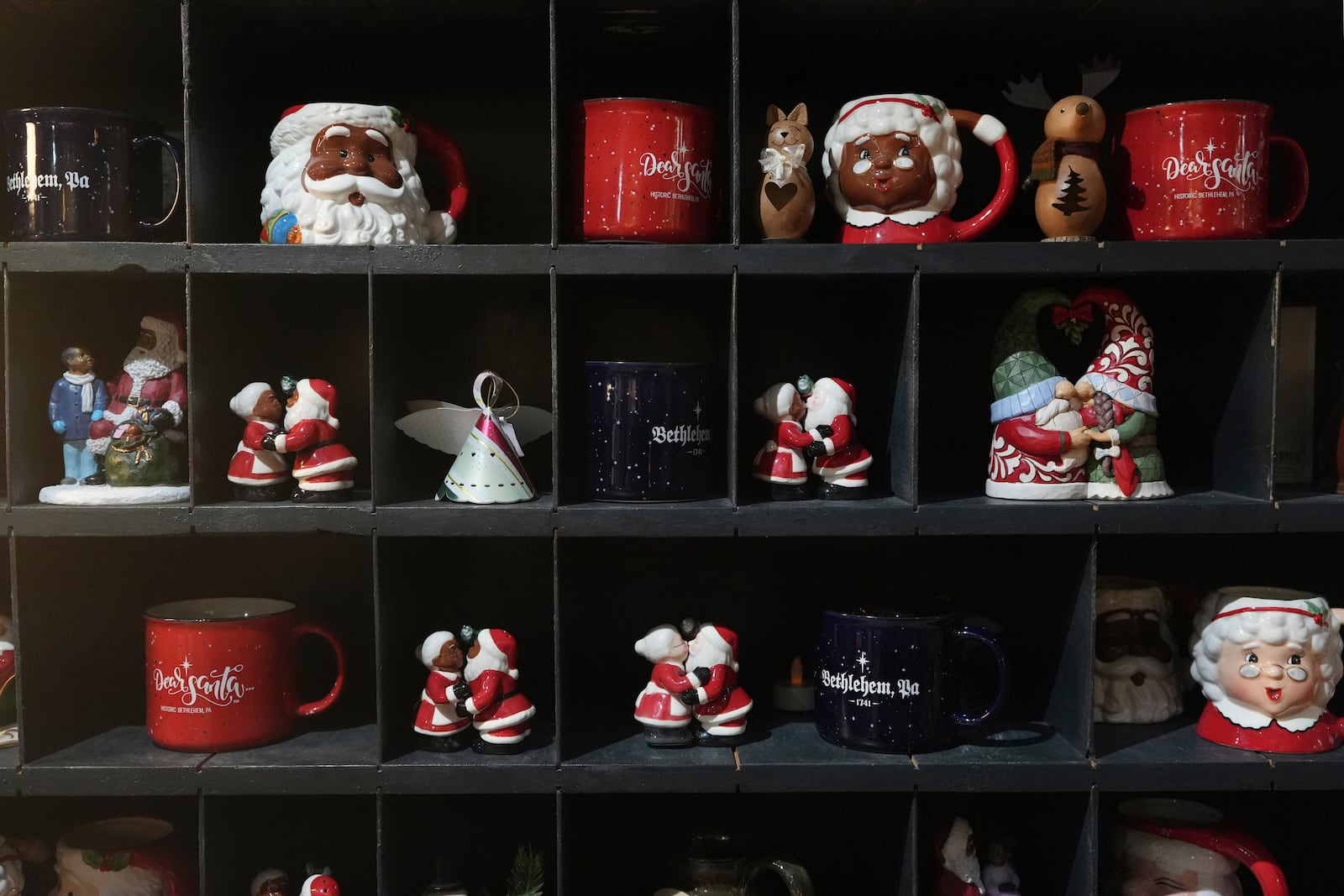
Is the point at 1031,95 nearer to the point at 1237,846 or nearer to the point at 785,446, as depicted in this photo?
the point at 785,446

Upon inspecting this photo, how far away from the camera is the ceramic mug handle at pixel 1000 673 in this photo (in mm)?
1363

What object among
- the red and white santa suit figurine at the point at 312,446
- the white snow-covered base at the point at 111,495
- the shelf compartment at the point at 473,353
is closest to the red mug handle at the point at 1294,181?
the shelf compartment at the point at 473,353

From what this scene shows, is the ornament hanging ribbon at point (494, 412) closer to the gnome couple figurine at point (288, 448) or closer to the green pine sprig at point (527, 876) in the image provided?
the gnome couple figurine at point (288, 448)

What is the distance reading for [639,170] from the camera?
1.35 m

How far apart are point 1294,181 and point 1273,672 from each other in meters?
0.67

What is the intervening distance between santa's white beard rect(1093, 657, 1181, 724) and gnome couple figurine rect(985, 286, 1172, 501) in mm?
263

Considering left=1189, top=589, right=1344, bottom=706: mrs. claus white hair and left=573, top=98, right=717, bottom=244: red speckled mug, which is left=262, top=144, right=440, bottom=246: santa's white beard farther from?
left=1189, top=589, right=1344, bottom=706: mrs. claus white hair

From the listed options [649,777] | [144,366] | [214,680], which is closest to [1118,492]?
[649,777]

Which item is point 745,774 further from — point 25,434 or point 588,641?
point 25,434

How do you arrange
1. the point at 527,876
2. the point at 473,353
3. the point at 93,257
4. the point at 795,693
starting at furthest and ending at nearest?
the point at 473,353, the point at 795,693, the point at 527,876, the point at 93,257

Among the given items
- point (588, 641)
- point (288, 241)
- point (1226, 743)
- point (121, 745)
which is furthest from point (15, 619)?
point (1226, 743)

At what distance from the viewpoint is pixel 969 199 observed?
1.64m

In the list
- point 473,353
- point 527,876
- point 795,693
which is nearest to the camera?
point 527,876

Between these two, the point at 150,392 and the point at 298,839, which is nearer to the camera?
the point at 150,392
